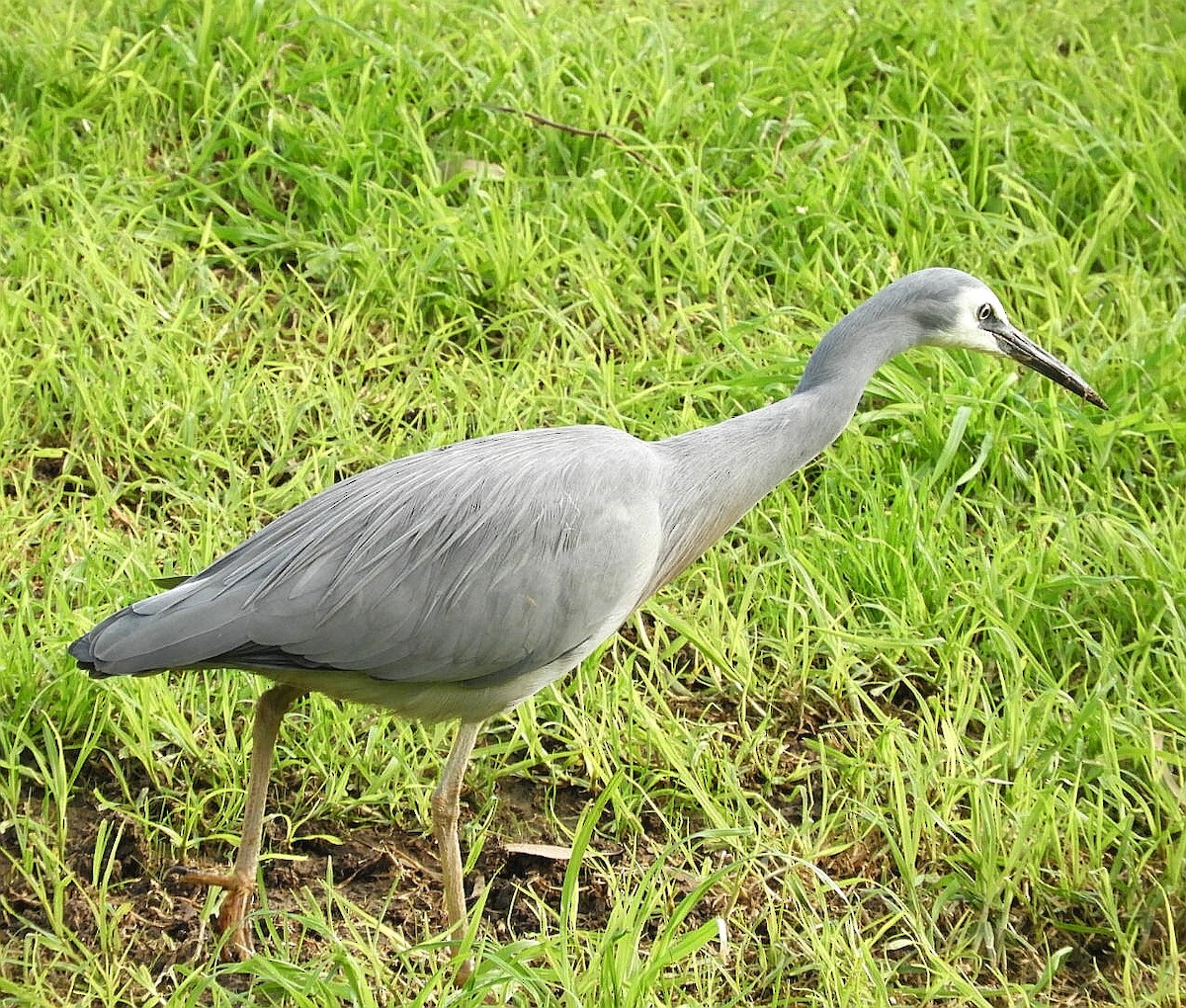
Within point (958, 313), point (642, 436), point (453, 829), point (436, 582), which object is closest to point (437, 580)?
point (436, 582)

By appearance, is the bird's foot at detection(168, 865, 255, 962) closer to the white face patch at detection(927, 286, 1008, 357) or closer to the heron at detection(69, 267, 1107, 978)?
the heron at detection(69, 267, 1107, 978)

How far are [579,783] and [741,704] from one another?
20.0 inches

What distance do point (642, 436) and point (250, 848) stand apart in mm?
1924

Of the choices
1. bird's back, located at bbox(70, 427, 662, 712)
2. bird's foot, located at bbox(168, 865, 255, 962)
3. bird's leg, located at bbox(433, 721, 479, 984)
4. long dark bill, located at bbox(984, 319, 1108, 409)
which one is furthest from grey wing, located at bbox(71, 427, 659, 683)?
long dark bill, located at bbox(984, 319, 1108, 409)

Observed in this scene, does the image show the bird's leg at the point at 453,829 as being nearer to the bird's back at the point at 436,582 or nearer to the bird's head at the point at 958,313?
the bird's back at the point at 436,582

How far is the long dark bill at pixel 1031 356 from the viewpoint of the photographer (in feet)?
12.5

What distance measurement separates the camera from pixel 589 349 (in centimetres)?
511

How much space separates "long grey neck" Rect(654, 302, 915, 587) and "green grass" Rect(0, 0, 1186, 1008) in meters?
0.66

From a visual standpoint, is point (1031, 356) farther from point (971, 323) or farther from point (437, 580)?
point (437, 580)

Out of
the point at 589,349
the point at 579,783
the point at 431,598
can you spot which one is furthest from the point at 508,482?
the point at 589,349

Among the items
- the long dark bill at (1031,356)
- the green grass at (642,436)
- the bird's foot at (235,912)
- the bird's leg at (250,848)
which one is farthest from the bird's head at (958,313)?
the bird's foot at (235,912)

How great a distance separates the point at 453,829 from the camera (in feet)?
11.5

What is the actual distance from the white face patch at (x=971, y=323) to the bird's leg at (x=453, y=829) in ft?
4.84

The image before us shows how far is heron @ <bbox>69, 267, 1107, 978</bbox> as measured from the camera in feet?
10.9
